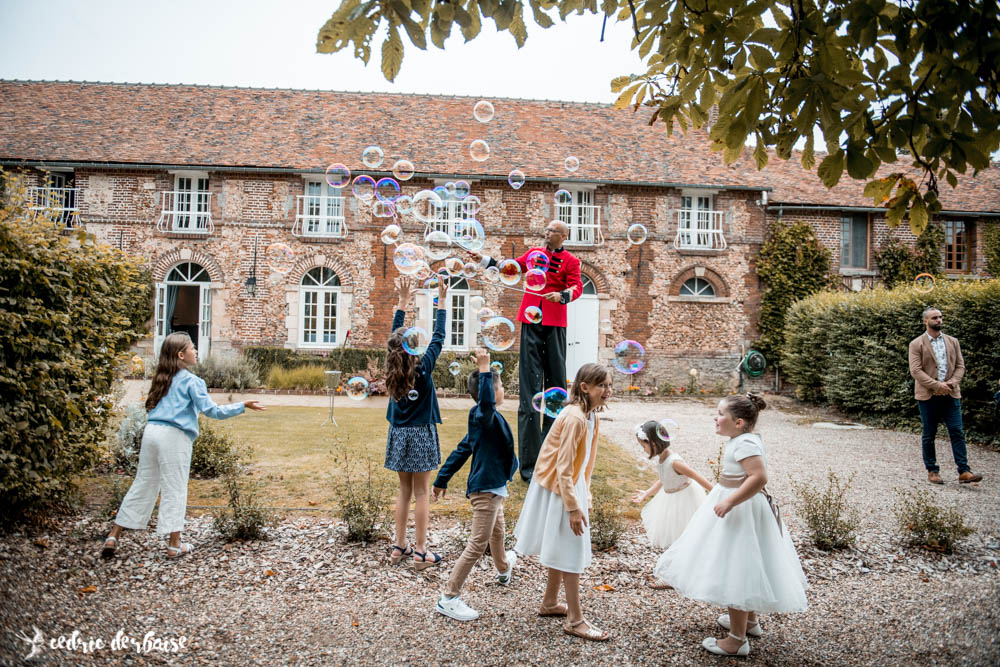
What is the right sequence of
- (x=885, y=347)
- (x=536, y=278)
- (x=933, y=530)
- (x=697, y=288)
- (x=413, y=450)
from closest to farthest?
(x=413, y=450) < (x=933, y=530) < (x=536, y=278) < (x=885, y=347) < (x=697, y=288)

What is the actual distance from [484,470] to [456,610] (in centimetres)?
84

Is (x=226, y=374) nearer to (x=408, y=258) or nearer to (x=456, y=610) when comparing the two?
(x=408, y=258)

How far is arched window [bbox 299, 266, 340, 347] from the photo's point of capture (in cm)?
1828

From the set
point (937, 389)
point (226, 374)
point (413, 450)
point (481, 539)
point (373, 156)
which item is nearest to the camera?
point (481, 539)

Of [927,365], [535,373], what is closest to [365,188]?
[535,373]

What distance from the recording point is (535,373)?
610 cm

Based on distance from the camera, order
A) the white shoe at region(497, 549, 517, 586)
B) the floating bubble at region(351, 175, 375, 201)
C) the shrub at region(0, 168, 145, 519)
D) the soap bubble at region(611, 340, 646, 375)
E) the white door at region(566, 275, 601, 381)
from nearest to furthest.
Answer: the white shoe at region(497, 549, 517, 586)
the shrub at region(0, 168, 145, 519)
the soap bubble at region(611, 340, 646, 375)
the floating bubble at region(351, 175, 375, 201)
the white door at region(566, 275, 601, 381)

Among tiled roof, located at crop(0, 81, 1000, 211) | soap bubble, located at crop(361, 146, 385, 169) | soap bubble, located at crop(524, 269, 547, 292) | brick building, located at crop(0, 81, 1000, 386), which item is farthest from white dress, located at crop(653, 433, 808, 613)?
tiled roof, located at crop(0, 81, 1000, 211)

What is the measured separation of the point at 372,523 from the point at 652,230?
15724 mm

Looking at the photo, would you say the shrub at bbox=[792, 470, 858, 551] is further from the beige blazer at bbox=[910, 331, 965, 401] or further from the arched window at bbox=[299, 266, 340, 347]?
the arched window at bbox=[299, 266, 340, 347]

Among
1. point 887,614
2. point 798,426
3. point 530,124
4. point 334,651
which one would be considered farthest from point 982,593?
point 530,124

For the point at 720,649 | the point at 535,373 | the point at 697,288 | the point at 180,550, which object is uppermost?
the point at 697,288

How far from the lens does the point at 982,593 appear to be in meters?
4.38

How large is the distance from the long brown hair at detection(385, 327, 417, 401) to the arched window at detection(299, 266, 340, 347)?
14.2m
